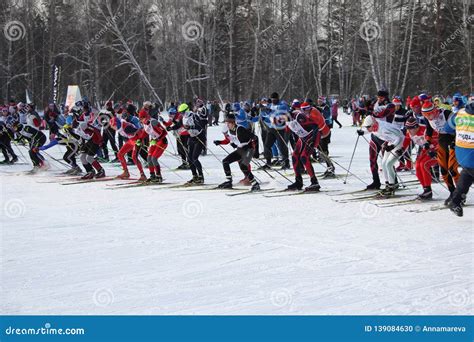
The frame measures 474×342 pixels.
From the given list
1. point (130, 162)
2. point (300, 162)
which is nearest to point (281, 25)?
point (130, 162)

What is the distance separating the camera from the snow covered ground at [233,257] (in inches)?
202

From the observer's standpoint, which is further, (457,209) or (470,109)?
(457,209)

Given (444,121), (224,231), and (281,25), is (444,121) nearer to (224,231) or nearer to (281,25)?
(224,231)

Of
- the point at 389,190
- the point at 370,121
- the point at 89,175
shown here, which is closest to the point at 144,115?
the point at 89,175

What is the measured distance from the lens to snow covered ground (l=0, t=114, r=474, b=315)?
5.13m

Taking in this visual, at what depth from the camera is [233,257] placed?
6.70 metres

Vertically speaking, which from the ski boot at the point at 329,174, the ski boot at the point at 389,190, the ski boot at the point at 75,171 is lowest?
the ski boot at the point at 75,171

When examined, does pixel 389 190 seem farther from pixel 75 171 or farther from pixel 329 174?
pixel 75 171

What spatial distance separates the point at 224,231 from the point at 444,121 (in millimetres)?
3917

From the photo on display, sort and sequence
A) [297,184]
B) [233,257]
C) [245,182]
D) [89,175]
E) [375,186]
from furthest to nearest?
1. [89,175]
2. [245,182]
3. [297,184]
4. [375,186]
5. [233,257]

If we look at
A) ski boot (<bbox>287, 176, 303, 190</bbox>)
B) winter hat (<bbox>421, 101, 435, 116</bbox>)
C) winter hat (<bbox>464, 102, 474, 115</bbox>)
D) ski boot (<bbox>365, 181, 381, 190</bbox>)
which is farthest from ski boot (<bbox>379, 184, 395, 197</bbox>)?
winter hat (<bbox>464, 102, 474, 115</bbox>)

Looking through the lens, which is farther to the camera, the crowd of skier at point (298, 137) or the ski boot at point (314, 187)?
the ski boot at point (314, 187)

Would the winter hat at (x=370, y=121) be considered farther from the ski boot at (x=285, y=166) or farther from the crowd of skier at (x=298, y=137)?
the ski boot at (x=285, y=166)

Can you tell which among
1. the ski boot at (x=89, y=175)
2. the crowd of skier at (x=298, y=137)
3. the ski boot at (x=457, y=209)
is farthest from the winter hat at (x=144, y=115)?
the ski boot at (x=457, y=209)
